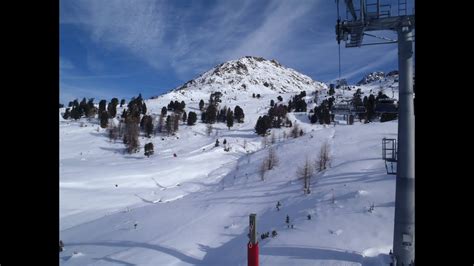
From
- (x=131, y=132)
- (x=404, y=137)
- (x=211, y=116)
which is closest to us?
(x=404, y=137)

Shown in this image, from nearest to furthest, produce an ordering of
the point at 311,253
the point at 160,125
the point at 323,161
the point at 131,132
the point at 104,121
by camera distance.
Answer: the point at 311,253 → the point at 323,161 → the point at 131,132 → the point at 104,121 → the point at 160,125

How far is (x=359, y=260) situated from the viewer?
956 centimetres

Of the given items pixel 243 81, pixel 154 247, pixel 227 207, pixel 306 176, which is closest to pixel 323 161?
pixel 306 176

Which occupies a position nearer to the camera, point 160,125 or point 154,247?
point 154,247

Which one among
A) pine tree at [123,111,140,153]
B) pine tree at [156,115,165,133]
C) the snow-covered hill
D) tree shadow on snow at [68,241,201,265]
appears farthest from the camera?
pine tree at [156,115,165,133]

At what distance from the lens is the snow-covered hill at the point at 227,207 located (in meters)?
11.7

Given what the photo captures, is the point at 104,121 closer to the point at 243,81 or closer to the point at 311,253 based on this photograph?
the point at 311,253

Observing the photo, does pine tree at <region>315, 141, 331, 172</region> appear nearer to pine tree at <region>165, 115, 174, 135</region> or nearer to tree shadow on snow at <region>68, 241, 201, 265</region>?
tree shadow on snow at <region>68, 241, 201, 265</region>

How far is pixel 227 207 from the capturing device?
20.8m

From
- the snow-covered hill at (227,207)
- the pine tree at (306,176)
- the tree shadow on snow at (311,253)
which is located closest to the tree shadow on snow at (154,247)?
the snow-covered hill at (227,207)

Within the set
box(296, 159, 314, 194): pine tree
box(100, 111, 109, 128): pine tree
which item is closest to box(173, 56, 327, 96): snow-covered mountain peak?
box(100, 111, 109, 128): pine tree

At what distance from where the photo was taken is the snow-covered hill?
11696 millimetres

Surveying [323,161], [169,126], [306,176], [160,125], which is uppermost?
[160,125]
